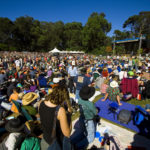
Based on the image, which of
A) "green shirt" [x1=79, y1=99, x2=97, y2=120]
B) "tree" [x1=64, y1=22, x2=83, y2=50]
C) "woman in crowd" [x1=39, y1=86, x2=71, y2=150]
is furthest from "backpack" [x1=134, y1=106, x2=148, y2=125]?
"tree" [x1=64, y1=22, x2=83, y2=50]

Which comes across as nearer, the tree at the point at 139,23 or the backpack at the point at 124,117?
the backpack at the point at 124,117

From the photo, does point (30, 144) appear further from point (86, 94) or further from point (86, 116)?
point (86, 94)

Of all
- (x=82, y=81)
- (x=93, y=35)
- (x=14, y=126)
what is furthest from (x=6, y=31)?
(x=14, y=126)

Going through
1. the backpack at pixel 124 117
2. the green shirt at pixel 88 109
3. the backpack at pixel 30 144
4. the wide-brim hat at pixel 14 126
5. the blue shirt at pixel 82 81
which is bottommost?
the backpack at pixel 124 117

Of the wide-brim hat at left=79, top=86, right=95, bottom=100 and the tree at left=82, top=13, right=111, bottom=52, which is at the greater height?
the tree at left=82, top=13, right=111, bottom=52

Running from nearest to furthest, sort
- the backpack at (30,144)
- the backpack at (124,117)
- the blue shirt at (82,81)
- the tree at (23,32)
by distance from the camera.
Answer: the backpack at (30,144) < the backpack at (124,117) < the blue shirt at (82,81) < the tree at (23,32)

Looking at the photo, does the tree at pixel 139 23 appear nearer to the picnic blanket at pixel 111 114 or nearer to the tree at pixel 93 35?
the tree at pixel 93 35

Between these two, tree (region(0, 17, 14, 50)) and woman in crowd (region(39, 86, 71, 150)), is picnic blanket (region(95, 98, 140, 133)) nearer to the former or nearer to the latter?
woman in crowd (region(39, 86, 71, 150))

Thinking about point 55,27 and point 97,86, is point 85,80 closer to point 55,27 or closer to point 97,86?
point 97,86

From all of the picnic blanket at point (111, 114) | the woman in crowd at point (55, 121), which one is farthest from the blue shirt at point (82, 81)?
the woman in crowd at point (55, 121)

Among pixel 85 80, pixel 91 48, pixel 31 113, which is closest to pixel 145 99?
pixel 85 80

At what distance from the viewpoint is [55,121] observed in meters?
1.65

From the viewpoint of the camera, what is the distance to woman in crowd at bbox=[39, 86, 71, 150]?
5.39 feet

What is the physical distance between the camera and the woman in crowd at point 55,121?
164 cm
